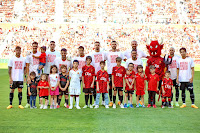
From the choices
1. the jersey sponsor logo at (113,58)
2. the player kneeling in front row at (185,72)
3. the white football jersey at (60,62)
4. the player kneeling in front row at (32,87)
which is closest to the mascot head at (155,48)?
the player kneeling in front row at (185,72)

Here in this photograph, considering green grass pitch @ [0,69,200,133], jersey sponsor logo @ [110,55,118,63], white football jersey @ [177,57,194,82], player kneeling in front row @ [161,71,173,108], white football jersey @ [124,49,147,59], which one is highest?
white football jersey @ [124,49,147,59]

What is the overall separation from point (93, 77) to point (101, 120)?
7.50 ft

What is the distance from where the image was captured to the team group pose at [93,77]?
9602mm

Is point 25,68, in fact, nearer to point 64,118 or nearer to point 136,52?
point 64,118

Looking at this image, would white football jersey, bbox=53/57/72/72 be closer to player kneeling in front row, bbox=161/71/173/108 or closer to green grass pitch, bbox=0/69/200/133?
green grass pitch, bbox=0/69/200/133

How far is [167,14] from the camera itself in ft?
153

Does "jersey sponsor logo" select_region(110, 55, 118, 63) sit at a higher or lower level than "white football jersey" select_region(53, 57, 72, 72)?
higher

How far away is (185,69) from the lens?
10016 mm

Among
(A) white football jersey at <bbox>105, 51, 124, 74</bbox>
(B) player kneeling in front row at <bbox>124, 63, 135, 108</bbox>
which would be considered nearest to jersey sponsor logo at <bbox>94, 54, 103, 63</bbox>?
(A) white football jersey at <bbox>105, 51, 124, 74</bbox>

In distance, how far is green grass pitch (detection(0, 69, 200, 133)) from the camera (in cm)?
686

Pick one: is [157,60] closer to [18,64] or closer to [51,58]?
[51,58]

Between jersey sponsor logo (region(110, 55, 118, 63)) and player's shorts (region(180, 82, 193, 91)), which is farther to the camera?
jersey sponsor logo (region(110, 55, 118, 63))

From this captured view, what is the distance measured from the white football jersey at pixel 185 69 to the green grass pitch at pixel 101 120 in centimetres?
96

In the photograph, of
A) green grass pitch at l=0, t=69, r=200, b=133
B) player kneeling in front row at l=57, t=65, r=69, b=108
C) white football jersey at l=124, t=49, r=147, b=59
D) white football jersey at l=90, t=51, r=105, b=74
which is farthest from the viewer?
white football jersey at l=124, t=49, r=147, b=59
